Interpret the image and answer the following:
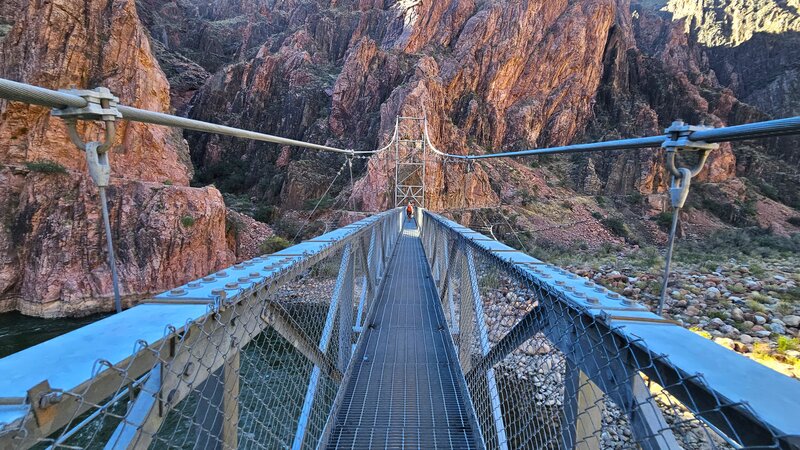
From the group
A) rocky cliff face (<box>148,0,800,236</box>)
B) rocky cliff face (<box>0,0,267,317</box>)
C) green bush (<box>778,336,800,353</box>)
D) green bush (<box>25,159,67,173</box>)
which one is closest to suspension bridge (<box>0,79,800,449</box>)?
green bush (<box>778,336,800,353</box>)

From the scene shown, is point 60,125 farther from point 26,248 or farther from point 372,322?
point 372,322

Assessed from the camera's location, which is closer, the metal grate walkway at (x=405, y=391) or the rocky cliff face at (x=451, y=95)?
the metal grate walkway at (x=405, y=391)

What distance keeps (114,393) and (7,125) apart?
17.0 meters

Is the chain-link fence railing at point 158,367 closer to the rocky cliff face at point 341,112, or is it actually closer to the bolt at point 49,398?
the bolt at point 49,398

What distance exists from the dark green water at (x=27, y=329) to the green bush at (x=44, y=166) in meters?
4.56

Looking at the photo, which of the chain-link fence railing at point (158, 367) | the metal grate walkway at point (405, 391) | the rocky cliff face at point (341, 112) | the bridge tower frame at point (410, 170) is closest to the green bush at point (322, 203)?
the rocky cliff face at point (341, 112)

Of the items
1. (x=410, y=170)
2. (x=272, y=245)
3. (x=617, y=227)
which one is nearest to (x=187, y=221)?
(x=272, y=245)

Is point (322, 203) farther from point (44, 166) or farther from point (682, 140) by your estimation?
point (682, 140)

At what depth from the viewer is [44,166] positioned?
38.1 ft

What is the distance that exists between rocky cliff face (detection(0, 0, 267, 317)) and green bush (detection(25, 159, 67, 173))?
0.10 feet

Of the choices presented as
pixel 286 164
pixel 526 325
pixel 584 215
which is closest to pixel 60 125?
pixel 286 164

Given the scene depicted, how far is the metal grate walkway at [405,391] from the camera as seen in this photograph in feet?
6.11

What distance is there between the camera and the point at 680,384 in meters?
0.65

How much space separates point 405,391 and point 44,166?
1521cm
